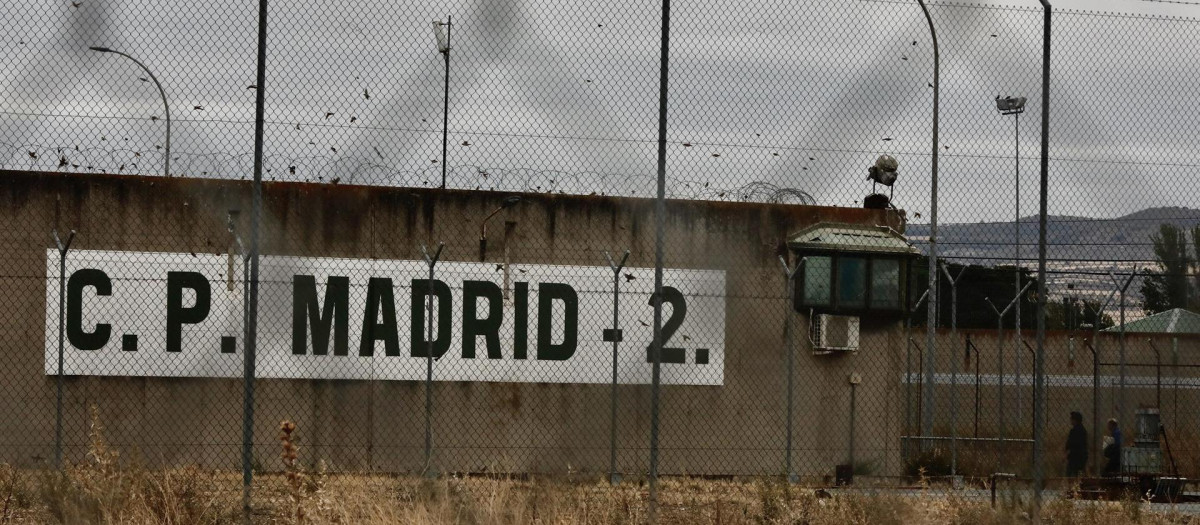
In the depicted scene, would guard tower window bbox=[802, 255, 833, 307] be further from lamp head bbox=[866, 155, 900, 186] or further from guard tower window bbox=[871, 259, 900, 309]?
lamp head bbox=[866, 155, 900, 186]

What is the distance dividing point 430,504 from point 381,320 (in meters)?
6.18

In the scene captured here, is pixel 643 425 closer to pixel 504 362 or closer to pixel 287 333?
pixel 504 362

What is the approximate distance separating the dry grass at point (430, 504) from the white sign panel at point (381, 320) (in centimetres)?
305

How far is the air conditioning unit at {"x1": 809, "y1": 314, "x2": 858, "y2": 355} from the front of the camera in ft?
50.3

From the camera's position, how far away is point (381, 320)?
14781 mm

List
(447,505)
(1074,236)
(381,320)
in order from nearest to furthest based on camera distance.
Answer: (447,505) → (1074,236) → (381,320)

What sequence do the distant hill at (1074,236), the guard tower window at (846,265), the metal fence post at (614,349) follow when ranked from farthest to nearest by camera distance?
the guard tower window at (846,265), the metal fence post at (614,349), the distant hill at (1074,236)

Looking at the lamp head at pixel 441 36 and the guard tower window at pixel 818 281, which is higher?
the lamp head at pixel 441 36

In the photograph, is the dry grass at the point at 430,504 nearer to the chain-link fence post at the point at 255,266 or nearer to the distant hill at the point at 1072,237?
the chain-link fence post at the point at 255,266

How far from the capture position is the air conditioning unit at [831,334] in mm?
15336

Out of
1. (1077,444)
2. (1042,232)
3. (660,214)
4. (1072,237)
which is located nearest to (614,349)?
(660,214)

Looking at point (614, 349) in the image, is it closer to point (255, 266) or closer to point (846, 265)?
point (846, 265)

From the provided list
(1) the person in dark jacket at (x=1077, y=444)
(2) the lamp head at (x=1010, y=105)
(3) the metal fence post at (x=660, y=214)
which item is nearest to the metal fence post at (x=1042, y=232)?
(2) the lamp head at (x=1010, y=105)

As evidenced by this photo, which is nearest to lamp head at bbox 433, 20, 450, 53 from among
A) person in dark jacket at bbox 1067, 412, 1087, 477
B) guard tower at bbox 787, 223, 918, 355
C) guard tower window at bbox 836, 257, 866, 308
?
guard tower at bbox 787, 223, 918, 355
